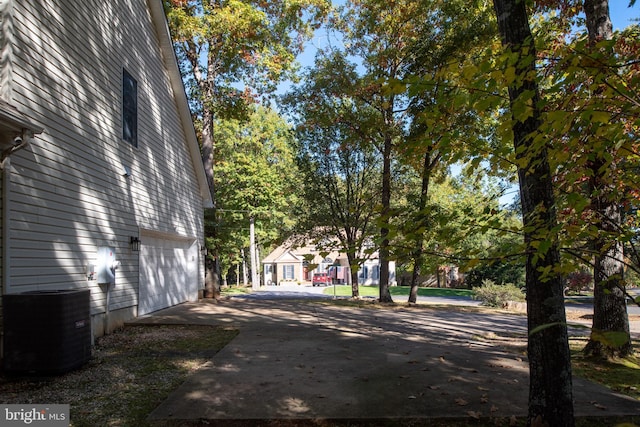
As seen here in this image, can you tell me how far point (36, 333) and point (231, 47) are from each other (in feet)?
47.7

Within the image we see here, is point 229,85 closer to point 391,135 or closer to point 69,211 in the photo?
point 391,135

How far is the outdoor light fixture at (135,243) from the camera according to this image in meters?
9.65

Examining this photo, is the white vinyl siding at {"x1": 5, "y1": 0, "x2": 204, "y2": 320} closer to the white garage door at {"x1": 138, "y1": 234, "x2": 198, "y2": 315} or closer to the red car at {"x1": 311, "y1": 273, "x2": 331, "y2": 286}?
the white garage door at {"x1": 138, "y1": 234, "x2": 198, "y2": 315}

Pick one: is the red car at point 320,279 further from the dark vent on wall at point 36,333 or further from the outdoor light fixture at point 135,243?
the dark vent on wall at point 36,333

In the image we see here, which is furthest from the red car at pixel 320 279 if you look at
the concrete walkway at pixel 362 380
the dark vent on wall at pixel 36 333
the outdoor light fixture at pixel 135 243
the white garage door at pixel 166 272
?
the dark vent on wall at pixel 36 333

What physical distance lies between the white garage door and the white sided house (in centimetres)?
5

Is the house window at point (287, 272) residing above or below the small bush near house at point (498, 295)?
below

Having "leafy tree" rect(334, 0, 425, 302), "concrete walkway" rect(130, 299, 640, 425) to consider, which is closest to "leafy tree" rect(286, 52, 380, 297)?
"leafy tree" rect(334, 0, 425, 302)

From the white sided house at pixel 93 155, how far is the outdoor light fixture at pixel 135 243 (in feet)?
0.08

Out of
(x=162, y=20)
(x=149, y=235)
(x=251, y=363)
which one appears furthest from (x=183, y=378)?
(x=162, y=20)

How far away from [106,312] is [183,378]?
3.84 meters

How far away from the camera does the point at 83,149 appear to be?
302 inches

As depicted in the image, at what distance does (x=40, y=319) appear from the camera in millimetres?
5109

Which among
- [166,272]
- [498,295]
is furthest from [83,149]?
[498,295]
